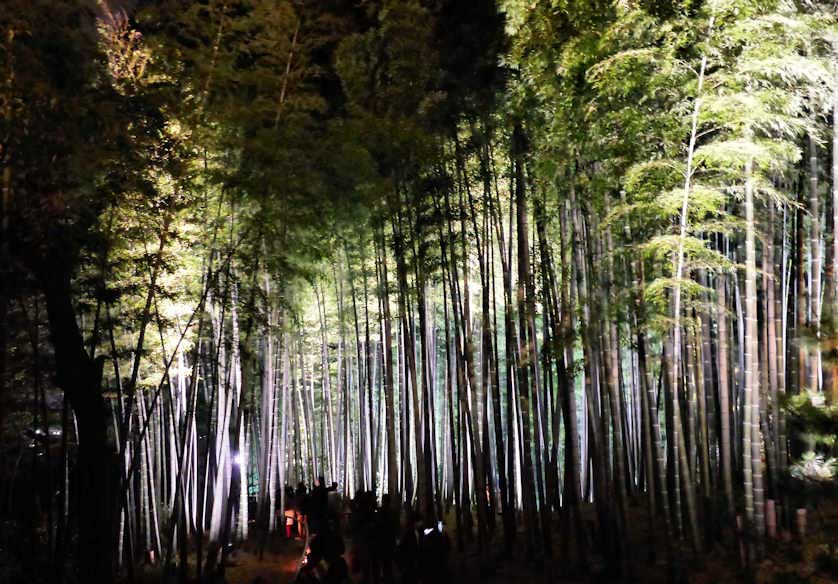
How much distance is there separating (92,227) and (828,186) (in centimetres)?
711

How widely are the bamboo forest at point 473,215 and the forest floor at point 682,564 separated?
32 mm

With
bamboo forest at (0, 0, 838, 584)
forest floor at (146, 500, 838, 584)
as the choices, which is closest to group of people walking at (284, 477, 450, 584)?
bamboo forest at (0, 0, 838, 584)

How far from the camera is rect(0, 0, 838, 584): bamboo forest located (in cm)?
501

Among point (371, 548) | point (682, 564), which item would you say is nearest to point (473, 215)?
point (371, 548)

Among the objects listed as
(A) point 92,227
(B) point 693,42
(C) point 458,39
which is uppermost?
(C) point 458,39

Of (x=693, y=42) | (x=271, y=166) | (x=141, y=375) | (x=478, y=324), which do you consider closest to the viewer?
(x=693, y=42)

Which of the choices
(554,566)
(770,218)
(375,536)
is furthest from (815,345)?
(375,536)

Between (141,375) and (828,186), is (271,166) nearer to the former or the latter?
(141,375)

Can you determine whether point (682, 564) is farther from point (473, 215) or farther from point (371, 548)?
point (473, 215)

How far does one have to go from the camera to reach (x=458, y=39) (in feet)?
25.4

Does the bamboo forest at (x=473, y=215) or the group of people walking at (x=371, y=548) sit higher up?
the bamboo forest at (x=473, y=215)

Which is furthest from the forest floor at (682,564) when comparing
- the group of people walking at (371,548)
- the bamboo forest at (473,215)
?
the group of people walking at (371,548)

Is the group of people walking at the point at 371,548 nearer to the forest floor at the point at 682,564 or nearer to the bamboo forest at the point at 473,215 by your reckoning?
the bamboo forest at the point at 473,215

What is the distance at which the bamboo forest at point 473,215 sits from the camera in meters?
5.01
